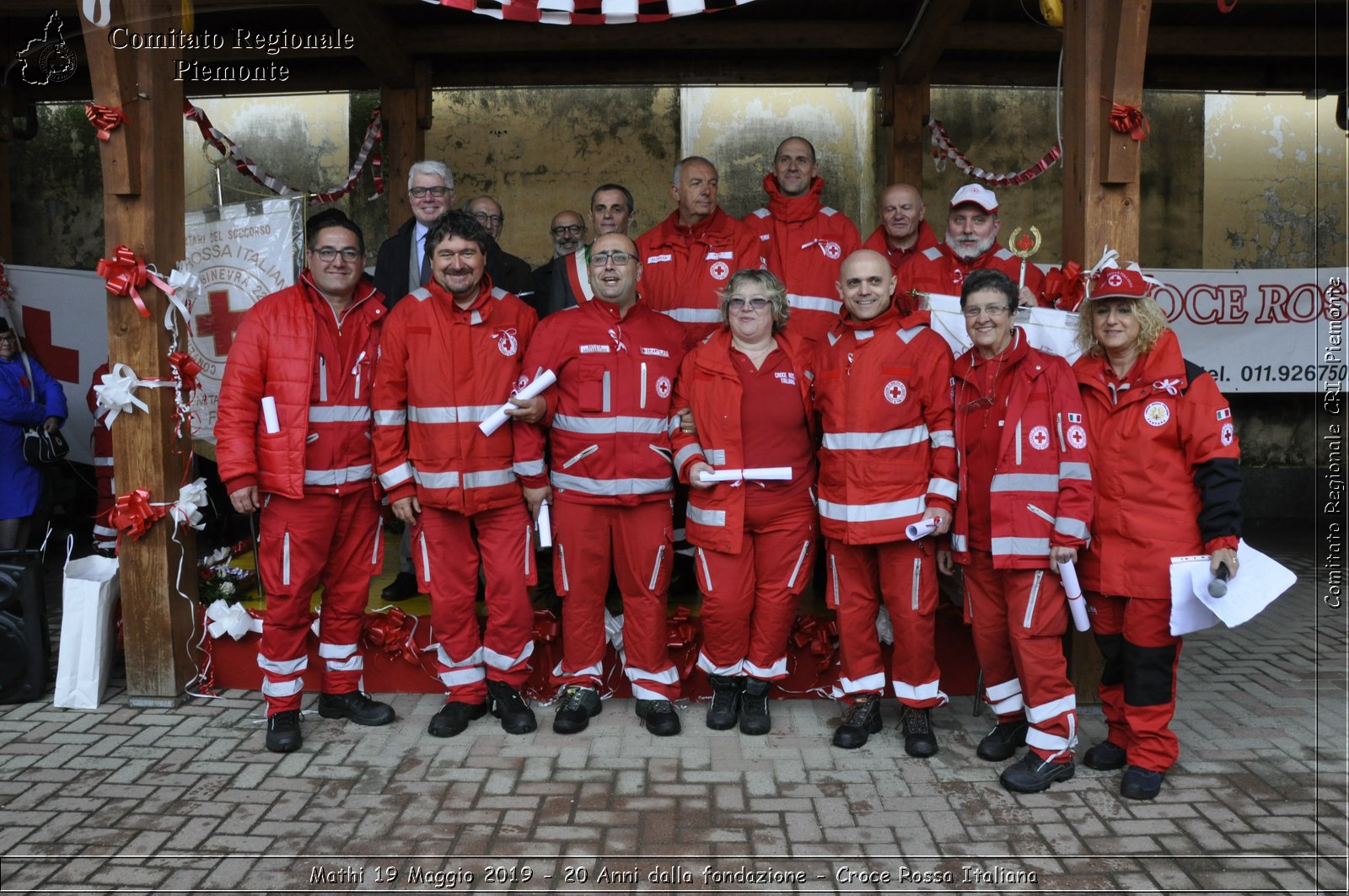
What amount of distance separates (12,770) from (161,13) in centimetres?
350

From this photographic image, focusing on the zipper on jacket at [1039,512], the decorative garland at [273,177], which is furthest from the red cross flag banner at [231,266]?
the zipper on jacket at [1039,512]

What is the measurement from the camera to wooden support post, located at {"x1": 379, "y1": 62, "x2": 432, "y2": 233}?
7934 mm

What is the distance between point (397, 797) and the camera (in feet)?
12.2

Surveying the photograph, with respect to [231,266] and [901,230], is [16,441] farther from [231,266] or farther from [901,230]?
[901,230]

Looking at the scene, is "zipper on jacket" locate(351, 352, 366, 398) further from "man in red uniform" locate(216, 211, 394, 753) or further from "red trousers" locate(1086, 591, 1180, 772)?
"red trousers" locate(1086, 591, 1180, 772)

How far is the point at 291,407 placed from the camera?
424cm

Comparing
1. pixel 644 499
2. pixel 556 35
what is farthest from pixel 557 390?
pixel 556 35

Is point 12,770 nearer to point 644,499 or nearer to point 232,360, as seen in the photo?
point 232,360

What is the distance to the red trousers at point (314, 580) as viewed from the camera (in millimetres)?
4273

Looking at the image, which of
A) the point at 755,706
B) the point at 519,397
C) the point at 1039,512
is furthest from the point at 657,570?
the point at 1039,512

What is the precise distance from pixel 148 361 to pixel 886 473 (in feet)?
11.6

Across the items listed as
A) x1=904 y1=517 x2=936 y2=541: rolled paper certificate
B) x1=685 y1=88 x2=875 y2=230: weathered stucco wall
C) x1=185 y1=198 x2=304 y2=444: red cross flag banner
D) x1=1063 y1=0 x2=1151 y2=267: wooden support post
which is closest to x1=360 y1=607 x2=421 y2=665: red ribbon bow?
x1=185 y1=198 x2=304 y2=444: red cross flag banner

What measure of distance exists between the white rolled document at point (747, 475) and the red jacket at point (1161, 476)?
1277 mm

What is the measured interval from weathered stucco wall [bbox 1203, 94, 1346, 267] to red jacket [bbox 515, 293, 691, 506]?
25.7 feet
